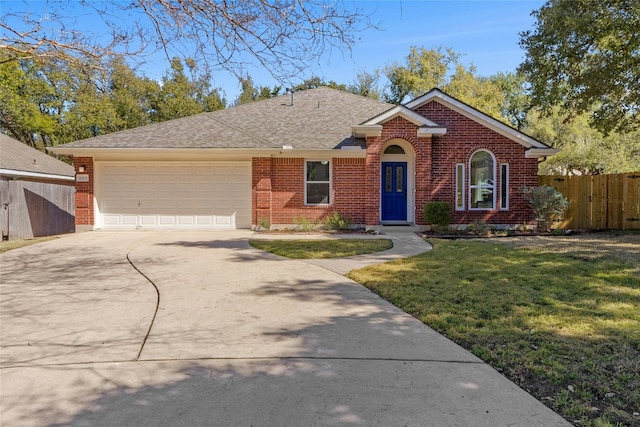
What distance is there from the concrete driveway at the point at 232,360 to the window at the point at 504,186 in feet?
30.7

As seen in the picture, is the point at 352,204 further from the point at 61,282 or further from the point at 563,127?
the point at 563,127

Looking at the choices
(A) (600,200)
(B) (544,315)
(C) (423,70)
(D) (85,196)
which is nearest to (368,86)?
(C) (423,70)

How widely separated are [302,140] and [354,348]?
11241 mm

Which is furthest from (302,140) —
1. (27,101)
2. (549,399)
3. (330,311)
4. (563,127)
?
(27,101)

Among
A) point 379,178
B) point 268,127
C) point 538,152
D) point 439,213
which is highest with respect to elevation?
point 268,127

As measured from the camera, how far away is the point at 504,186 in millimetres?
14172

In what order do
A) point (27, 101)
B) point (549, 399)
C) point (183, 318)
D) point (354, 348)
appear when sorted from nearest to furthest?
1. point (549, 399)
2. point (354, 348)
3. point (183, 318)
4. point (27, 101)

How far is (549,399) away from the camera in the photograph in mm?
3088

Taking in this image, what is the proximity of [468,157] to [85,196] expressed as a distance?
13.4m

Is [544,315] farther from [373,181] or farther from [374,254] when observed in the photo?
[373,181]

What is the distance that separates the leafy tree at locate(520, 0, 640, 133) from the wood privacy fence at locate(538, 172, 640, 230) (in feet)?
7.00

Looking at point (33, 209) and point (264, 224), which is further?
point (33, 209)

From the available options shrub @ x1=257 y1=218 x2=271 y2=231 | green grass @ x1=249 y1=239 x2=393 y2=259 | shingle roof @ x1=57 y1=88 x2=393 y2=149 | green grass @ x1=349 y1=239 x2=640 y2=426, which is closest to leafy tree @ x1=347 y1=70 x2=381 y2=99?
shingle roof @ x1=57 y1=88 x2=393 y2=149

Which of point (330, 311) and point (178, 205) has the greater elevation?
point (178, 205)
